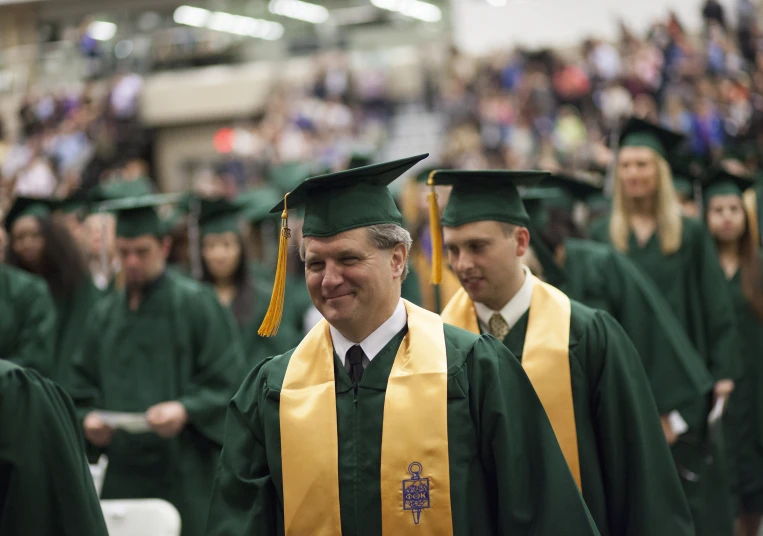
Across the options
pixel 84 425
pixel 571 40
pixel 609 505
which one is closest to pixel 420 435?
pixel 609 505

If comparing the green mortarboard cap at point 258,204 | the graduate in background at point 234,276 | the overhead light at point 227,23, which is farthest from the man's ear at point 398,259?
the overhead light at point 227,23

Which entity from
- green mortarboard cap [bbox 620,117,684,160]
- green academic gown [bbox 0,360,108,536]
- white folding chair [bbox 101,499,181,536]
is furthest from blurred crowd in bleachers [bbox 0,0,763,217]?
green academic gown [bbox 0,360,108,536]

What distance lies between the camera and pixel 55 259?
710cm

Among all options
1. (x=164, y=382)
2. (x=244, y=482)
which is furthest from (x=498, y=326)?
(x=164, y=382)

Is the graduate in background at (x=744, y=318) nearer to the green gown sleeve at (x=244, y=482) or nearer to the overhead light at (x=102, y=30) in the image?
the green gown sleeve at (x=244, y=482)

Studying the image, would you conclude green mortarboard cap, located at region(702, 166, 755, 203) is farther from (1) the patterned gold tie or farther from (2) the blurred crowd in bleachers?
(1) the patterned gold tie

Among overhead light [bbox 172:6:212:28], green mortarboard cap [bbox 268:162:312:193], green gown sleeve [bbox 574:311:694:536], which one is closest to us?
green gown sleeve [bbox 574:311:694:536]

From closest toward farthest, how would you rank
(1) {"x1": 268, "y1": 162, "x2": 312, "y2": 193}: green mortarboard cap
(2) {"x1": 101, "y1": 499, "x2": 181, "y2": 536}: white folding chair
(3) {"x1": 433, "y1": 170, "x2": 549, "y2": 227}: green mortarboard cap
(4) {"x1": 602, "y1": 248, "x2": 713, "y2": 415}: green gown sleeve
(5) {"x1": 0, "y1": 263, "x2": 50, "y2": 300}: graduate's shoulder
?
(3) {"x1": 433, "y1": 170, "x2": 549, "y2": 227}: green mortarboard cap
(2) {"x1": 101, "y1": 499, "x2": 181, "y2": 536}: white folding chair
(4) {"x1": 602, "y1": 248, "x2": 713, "y2": 415}: green gown sleeve
(5) {"x1": 0, "y1": 263, "x2": 50, "y2": 300}: graduate's shoulder
(1) {"x1": 268, "y1": 162, "x2": 312, "y2": 193}: green mortarboard cap

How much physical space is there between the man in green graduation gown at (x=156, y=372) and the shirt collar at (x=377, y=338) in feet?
7.90

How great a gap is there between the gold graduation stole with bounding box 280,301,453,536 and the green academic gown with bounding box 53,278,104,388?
4487mm

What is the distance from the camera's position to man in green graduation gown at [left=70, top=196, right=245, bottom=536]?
17.3ft

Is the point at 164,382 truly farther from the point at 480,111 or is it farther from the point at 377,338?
the point at 480,111

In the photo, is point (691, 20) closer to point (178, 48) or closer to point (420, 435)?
point (178, 48)

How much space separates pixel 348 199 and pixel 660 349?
2507 mm
